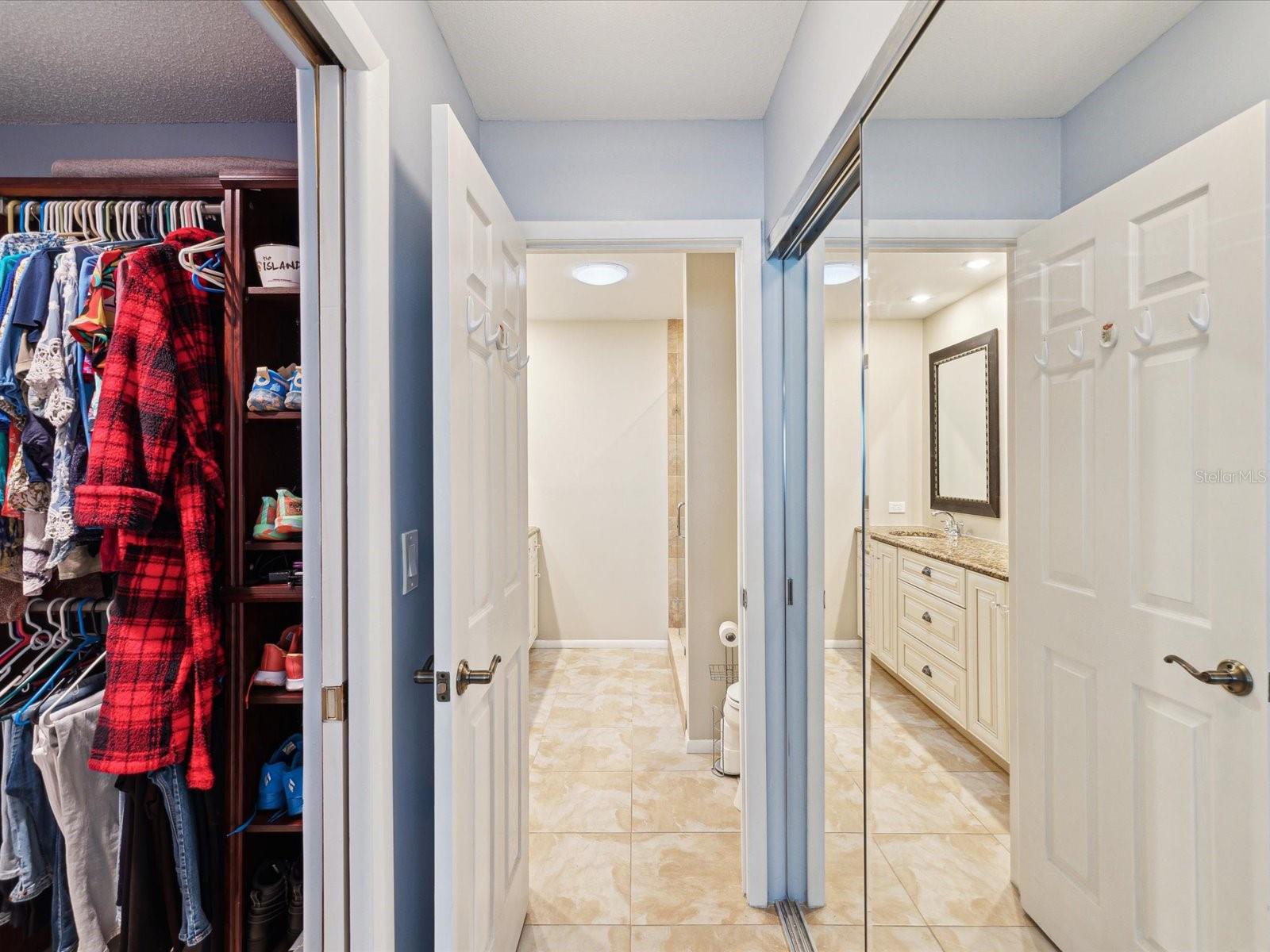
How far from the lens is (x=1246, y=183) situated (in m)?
0.38

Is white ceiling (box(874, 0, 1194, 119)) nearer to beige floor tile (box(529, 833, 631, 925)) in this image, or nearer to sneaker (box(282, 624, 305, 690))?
sneaker (box(282, 624, 305, 690))

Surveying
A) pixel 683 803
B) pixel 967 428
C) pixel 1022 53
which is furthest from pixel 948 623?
pixel 683 803

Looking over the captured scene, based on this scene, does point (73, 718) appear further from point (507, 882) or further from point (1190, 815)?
point (1190, 815)

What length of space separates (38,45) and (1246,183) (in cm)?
200

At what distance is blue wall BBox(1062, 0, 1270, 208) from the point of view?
1.25ft

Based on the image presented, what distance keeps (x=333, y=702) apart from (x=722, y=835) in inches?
65.9

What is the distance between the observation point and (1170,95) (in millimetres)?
442

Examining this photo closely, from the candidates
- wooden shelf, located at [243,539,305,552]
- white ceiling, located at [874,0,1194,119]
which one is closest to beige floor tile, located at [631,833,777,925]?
wooden shelf, located at [243,539,305,552]

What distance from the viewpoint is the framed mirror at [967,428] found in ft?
2.27

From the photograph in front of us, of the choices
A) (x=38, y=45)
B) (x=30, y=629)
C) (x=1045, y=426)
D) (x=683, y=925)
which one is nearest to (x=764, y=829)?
(x=683, y=925)

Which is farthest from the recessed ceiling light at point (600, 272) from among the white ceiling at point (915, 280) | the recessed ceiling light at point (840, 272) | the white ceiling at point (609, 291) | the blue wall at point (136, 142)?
the white ceiling at point (915, 280)

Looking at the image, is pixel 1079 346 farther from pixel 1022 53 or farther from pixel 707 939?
pixel 707 939

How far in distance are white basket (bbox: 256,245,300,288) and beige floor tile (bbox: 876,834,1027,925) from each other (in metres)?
1.67

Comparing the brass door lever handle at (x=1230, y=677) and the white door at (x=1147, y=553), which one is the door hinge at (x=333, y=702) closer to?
the white door at (x=1147, y=553)
